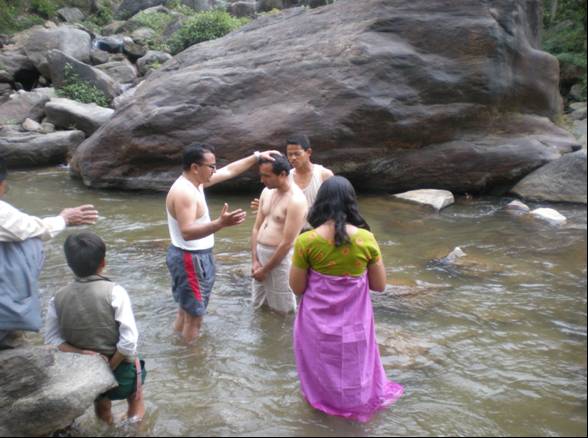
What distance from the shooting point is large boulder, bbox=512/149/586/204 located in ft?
28.1

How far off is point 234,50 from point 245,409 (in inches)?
340

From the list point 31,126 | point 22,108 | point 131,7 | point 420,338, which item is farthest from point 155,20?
point 420,338

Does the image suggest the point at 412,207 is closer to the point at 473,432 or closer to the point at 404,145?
the point at 404,145

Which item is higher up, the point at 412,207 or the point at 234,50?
the point at 234,50

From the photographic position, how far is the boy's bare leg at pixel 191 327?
15.1 feet

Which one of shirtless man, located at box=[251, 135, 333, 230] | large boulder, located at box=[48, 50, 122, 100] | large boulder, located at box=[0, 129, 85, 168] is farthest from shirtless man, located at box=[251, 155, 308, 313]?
large boulder, located at box=[48, 50, 122, 100]

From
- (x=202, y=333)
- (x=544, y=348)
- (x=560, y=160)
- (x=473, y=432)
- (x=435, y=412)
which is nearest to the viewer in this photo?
(x=473, y=432)

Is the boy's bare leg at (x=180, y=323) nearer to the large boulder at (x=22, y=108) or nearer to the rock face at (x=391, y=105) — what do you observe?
the rock face at (x=391, y=105)

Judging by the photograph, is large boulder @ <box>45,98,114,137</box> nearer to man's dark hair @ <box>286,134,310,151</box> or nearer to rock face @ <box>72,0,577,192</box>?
rock face @ <box>72,0,577,192</box>

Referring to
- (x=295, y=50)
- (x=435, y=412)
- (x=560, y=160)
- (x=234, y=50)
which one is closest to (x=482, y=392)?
(x=435, y=412)

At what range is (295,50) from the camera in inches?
397

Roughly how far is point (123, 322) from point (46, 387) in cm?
51

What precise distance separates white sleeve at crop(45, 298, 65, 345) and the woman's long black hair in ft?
4.81

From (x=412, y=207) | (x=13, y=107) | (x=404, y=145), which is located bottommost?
(x=412, y=207)
